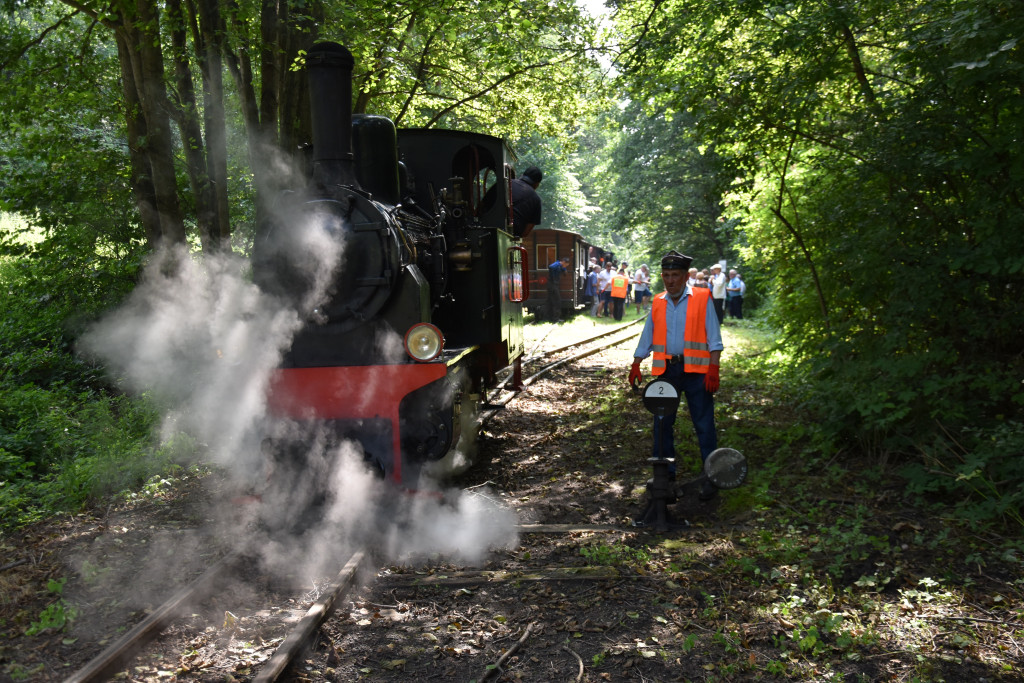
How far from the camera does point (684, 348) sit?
214 inches

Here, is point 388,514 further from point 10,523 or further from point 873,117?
point 873,117

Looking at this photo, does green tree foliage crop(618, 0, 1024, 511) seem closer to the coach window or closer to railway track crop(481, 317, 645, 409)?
railway track crop(481, 317, 645, 409)

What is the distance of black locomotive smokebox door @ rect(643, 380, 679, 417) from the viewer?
5066mm

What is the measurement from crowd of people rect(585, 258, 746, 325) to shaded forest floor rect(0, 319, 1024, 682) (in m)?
9.80

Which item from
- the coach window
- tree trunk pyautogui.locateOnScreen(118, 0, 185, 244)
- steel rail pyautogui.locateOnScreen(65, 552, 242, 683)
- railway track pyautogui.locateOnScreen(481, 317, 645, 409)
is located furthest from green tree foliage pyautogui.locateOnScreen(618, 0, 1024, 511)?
the coach window

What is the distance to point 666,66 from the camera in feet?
26.7

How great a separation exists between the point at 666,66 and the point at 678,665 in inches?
264

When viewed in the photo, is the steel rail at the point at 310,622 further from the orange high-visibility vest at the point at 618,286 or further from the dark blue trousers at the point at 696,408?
the orange high-visibility vest at the point at 618,286

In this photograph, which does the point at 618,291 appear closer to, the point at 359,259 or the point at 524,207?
the point at 524,207

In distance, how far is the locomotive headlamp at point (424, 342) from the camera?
505 cm

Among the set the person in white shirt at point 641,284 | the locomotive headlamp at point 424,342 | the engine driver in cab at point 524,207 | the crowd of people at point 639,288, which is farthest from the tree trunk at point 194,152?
the person in white shirt at point 641,284

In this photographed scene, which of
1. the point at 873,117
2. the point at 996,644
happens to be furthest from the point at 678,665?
the point at 873,117

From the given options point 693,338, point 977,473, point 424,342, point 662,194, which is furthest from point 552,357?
point 662,194

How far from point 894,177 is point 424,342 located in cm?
366
